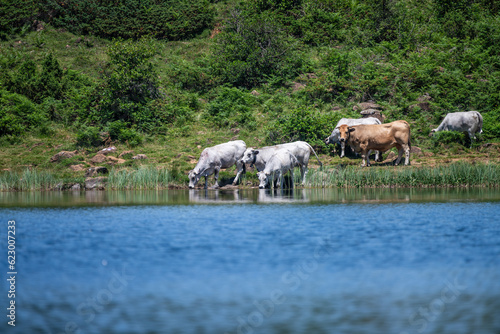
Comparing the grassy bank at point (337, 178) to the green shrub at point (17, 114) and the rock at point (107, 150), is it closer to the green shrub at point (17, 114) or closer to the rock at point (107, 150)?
the rock at point (107, 150)

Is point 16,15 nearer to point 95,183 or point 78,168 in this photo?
point 78,168

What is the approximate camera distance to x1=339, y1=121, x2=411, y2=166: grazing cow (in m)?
28.5

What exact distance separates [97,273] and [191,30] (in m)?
43.0

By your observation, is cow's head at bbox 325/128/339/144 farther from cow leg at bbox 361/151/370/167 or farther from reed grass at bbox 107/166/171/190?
reed grass at bbox 107/166/171/190

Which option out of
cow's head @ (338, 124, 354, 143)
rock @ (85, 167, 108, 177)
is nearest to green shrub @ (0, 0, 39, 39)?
rock @ (85, 167, 108, 177)

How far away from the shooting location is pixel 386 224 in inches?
520

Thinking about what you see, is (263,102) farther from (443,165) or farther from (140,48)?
(443,165)

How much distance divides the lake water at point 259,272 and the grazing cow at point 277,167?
31.7ft

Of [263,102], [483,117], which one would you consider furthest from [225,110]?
[483,117]

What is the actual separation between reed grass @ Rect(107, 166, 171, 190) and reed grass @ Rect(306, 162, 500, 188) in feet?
22.6

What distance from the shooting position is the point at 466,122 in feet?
100.0

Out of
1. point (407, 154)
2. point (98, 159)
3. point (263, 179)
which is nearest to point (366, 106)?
point (407, 154)

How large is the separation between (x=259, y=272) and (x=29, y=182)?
20.9 m

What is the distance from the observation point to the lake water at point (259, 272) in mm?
6602
